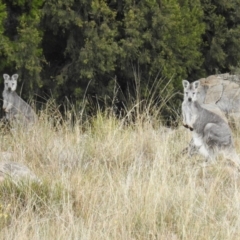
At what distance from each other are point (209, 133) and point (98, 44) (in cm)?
525

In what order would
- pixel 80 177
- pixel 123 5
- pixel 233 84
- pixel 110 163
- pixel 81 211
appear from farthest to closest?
pixel 123 5 < pixel 233 84 < pixel 110 163 < pixel 80 177 < pixel 81 211

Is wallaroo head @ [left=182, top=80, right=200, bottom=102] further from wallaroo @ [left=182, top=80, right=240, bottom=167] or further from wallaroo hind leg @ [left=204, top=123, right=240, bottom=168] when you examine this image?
wallaroo hind leg @ [left=204, top=123, right=240, bottom=168]

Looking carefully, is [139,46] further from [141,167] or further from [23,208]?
[23,208]

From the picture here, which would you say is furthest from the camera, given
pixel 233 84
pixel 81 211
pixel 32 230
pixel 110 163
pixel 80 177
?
pixel 233 84

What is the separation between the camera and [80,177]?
6.52m

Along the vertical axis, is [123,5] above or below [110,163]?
above

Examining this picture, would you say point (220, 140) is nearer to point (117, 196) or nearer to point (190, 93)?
point (190, 93)

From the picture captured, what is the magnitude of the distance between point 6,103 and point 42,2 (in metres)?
2.73

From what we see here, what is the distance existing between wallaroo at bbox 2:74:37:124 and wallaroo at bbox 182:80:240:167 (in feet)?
9.39

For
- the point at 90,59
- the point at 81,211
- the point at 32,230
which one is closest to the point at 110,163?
the point at 81,211

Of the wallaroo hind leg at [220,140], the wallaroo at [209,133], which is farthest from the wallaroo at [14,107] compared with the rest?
the wallaroo hind leg at [220,140]

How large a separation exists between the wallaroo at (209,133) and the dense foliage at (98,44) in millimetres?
3892

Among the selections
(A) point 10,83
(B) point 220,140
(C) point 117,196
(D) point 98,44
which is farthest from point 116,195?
(D) point 98,44

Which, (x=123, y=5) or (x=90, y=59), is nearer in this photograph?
(x=90, y=59)
